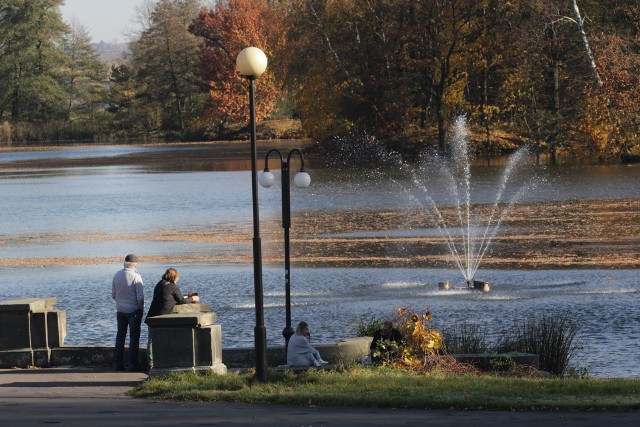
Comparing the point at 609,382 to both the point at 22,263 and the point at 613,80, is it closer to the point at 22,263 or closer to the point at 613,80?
the point at 22,263

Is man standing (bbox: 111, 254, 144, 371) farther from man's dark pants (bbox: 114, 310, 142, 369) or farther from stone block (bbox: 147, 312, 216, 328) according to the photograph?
stone block (bbox: 147, 312, 216, 328)

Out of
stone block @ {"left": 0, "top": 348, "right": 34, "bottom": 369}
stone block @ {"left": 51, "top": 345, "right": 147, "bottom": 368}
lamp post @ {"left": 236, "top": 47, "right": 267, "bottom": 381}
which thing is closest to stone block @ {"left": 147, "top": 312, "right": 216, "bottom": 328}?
lamp post @ {"left": 236, "top": 47, "right": 267, "bottom": 381}

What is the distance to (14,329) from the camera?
18.0 m

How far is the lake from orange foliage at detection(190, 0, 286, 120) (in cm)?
5218

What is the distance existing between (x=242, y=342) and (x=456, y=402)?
8.68m

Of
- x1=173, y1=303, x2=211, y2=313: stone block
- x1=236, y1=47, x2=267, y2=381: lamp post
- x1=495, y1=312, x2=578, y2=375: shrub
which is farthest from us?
x1=495, y1=312, x2=578, y2=375: shrub

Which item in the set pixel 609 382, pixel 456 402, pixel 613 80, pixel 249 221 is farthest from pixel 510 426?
pixel 613 80

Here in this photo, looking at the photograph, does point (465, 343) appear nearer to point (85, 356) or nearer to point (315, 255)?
point (85, 356)

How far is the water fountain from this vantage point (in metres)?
35.1

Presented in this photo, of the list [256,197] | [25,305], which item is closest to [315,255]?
[25,305]

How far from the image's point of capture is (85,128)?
13550 centimetres

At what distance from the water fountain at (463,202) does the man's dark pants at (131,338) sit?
37.4ft

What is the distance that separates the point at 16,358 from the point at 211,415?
16.9 ft

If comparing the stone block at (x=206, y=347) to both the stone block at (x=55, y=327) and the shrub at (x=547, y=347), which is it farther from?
the shrub at (x=547, y=347)
